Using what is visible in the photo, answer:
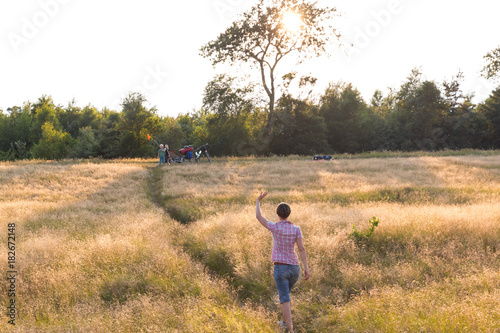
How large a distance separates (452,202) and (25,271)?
51.7 feet

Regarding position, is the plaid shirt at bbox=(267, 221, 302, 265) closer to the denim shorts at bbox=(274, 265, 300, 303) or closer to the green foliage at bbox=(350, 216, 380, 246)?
the denim shorts at bbox=(274, 265, 300, 303)

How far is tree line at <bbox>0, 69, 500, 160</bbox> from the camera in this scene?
1831 inches

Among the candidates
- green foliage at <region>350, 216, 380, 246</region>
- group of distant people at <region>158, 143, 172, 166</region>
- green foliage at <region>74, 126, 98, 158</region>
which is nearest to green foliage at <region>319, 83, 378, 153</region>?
group of distant people at <region>158, 143, 172, 166</region>

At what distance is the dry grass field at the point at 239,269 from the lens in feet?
17.0

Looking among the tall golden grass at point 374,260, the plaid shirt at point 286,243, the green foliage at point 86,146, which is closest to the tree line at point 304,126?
the green foliage at point 86,146

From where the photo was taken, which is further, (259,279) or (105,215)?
(105,215)

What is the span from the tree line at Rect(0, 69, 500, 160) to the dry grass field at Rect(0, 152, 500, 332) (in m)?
31.4

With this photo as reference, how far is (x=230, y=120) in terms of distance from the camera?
45.9 meters

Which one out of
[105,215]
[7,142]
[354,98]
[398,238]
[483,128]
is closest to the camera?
[398,238]

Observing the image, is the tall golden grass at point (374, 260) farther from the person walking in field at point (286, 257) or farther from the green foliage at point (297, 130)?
the green foliage at point (297, 130)

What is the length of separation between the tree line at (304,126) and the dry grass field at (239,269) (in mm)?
31437

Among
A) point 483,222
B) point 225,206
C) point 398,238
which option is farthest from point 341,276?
point 225,206

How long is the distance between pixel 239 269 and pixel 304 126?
139 ft

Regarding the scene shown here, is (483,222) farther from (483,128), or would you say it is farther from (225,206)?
(483,128)
